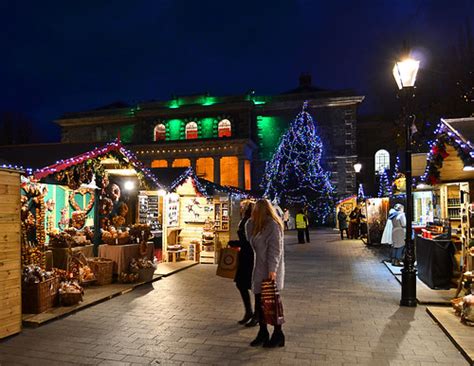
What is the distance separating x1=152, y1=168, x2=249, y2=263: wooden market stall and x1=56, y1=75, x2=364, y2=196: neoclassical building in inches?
832

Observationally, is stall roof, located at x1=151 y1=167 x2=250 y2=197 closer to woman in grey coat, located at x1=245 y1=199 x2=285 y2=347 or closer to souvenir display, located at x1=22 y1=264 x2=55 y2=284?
souvenir display, located at x1=22 y1=264 x2=55 y2=284

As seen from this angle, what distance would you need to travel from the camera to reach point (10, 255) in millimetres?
5691

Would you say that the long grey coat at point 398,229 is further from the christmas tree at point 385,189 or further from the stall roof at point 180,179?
the stall roof at point 180,179

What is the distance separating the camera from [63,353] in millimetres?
4977

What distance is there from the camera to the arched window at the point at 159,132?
132 ft

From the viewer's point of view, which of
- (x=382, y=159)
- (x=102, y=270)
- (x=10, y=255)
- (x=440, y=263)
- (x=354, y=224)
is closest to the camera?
(x=10, y=255)

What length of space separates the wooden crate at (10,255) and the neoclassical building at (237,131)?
2956 centimetres

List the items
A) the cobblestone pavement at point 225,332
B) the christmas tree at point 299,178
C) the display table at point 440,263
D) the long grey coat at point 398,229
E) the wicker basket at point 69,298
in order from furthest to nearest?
the christmas tree at point 299,178, the long grey coat at point 398,229, the display table at point 440,263, the wicker basket at point 69,298, the cobblestone pavement at point 225,332

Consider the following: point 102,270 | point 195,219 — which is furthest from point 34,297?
point 195,219

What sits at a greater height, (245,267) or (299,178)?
(299,178)

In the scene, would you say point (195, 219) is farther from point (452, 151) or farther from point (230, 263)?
point (452, 151)

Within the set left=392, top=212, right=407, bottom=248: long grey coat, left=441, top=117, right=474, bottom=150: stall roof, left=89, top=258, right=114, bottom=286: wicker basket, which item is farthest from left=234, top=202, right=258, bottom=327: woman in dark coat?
left=392, top=212, right=407, bottom=248: long grey coat

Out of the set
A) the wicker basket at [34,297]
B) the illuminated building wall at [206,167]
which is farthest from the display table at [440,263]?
the illuminated building wall at [206,167]

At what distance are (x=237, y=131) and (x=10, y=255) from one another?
32.8 metres
